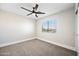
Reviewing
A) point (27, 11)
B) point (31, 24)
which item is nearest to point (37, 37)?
point (31, 24)

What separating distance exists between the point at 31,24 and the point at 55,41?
1208 millimetres

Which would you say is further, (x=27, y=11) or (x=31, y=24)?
(x=31, y=24)

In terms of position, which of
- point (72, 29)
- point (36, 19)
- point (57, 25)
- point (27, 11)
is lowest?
point (72, 29)

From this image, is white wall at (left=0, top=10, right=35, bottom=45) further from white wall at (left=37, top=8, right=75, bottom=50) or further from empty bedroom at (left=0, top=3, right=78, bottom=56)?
white wall at (left=37, top=8, right=75, bottom=50)

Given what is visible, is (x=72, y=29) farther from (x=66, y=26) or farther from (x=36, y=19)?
(x=36, y=19)

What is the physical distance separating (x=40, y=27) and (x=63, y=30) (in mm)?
896

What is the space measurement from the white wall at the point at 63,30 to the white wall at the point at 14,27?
344mm

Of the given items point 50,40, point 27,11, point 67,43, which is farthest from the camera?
point 50,40

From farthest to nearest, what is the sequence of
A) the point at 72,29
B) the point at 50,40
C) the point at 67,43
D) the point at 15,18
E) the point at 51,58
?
the point at 50,40 → the point at 15,18 → the point at 67,43 → the point at 72,29 → the point at 51,58

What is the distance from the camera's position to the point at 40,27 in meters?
2.24

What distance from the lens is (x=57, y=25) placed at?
2.30 m

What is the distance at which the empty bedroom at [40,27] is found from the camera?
82.4 inches

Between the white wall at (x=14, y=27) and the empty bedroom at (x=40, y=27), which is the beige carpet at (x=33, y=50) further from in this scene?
the white wall at (x=14, y=27)

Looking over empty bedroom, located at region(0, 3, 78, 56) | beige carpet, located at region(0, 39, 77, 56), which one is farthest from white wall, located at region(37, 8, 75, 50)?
beige carpet, located at region(0, 39, 77, 56)
